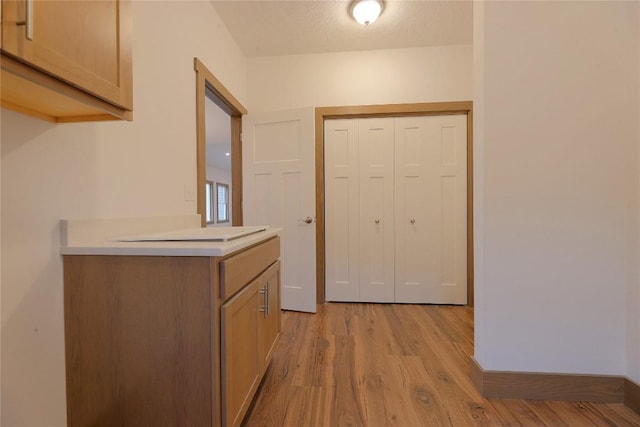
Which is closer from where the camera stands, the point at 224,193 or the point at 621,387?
the point at 621,387

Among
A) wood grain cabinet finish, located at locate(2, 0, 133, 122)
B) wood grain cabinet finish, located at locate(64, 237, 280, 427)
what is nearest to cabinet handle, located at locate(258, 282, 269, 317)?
wood grain cabinet finish, located at locate(64, 237, 280, 427)

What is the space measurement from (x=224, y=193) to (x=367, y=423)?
7.49 meters

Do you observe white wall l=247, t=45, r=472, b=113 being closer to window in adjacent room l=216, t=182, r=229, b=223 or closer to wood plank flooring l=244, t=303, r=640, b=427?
wood plank flooring l=244, t=303, r=640, b=427

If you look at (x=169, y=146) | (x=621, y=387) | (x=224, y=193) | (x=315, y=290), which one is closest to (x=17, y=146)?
(x=169, y=146)

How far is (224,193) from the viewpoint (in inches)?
313

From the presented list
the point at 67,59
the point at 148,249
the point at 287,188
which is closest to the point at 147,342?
the point at 148,249

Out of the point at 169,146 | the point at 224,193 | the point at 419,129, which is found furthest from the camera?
the point at 224,193

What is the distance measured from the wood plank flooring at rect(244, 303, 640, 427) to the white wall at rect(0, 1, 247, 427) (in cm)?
80

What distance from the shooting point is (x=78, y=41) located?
70 cm

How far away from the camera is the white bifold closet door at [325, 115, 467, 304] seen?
8.80ft

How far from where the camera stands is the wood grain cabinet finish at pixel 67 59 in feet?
1.88

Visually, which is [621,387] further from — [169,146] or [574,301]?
[169,146]

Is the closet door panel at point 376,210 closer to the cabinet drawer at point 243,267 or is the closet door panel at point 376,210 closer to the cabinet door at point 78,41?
the cabinet drawer at point 243,267

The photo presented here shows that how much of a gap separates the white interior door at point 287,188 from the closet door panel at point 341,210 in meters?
0.30
